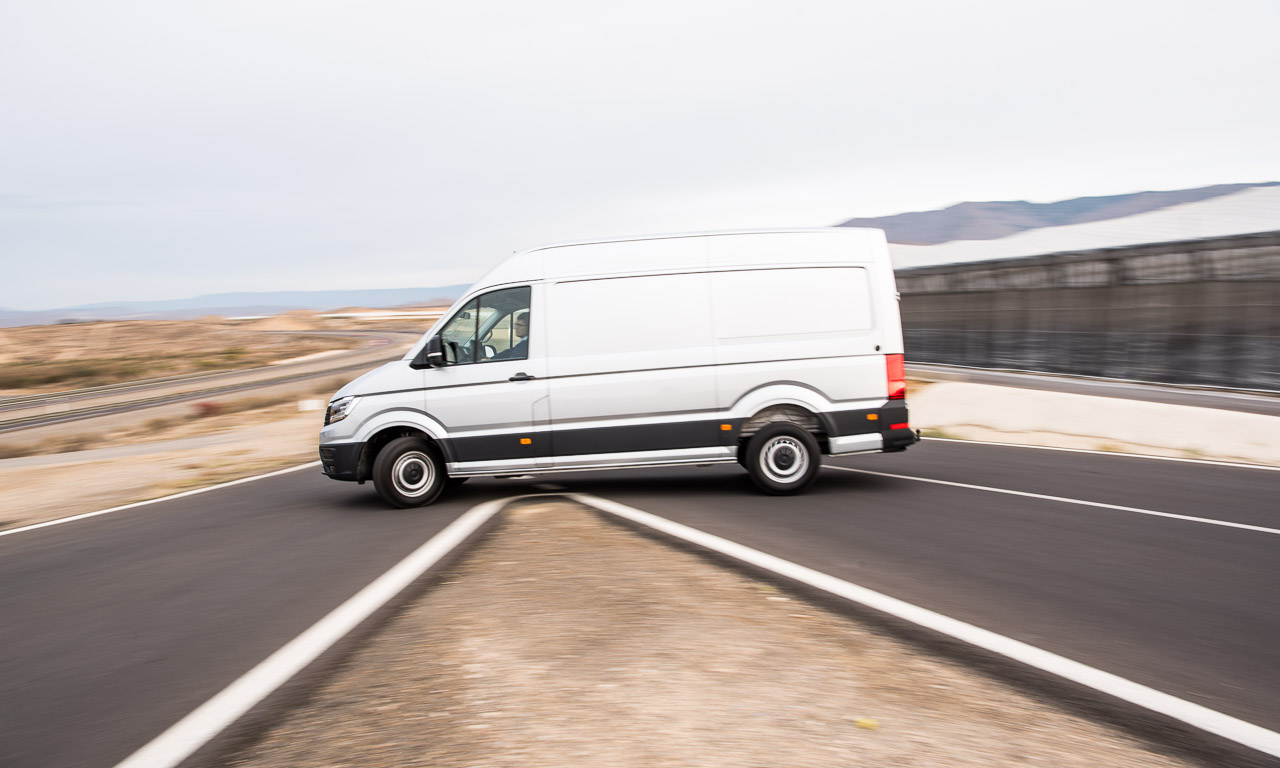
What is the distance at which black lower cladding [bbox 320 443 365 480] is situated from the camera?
848 centimetres

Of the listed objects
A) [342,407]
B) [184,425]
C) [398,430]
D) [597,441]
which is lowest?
[184,425]

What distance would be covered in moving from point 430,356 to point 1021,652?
233 inches

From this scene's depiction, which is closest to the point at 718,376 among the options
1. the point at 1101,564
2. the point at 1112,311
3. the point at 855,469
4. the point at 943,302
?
the point at 855,469

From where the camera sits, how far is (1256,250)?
17562 mm

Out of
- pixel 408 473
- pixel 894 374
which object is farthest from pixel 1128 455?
pixel 408 473

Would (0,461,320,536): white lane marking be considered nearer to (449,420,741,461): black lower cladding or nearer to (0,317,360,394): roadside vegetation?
(449,420,741,461): black lower cladding

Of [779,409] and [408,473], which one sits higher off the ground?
[779,409]

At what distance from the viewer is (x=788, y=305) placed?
8367 millimetres

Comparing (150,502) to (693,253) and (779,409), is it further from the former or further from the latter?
(779,409)

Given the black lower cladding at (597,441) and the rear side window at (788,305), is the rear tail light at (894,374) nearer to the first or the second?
the rear side window at (788,305)

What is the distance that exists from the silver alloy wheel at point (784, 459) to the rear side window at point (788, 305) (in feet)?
3.33

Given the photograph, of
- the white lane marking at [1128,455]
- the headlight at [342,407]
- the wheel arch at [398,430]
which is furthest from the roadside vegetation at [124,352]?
the white lane marking at [1128,455]

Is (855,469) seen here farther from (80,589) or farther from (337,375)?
(337,375)

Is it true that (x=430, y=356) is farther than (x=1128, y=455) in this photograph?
No
